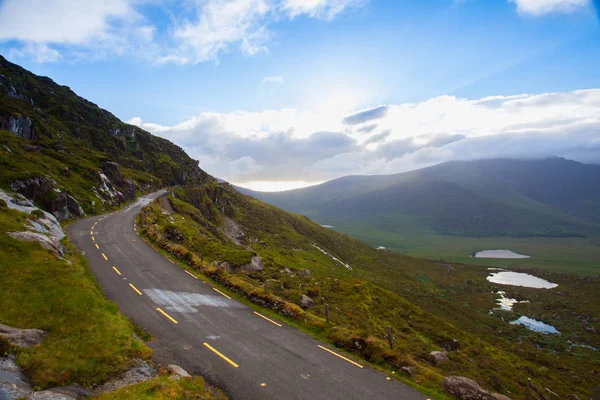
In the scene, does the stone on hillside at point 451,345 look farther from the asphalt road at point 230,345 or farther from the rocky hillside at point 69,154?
the rocky hillside at point 69,154

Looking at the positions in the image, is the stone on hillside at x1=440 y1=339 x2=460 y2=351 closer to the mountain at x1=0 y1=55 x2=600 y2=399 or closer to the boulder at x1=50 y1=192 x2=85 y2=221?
→ the mountain at x1=0 y1=55 x2=600 y2=399

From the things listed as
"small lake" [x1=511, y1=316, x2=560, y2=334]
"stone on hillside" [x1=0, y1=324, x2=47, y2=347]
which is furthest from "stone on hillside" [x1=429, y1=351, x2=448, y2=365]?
"small lake" [x1=511, y1=316, x2=560, y2=334]

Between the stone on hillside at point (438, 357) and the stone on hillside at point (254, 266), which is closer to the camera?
the stone on hillside at point (438, 357)

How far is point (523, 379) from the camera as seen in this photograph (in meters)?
35.1

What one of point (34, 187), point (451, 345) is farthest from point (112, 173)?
point (451, 345)

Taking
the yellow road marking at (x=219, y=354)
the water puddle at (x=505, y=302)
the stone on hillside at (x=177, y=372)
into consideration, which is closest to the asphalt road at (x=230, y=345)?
the yellow road marking at (x=219, y=354)

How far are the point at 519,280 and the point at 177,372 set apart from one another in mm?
187016

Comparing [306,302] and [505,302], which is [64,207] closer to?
[306,302]

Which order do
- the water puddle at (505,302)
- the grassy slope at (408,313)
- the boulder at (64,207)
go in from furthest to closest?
1. the water puddle at (505,302)
2. the boulder at (64,207)
3. the grassy slope at (408,313)

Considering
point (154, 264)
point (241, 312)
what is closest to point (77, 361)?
point (241, 312)

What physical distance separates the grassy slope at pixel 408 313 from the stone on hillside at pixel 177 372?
9.82 metres

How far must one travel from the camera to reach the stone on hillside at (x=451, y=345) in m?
35.3

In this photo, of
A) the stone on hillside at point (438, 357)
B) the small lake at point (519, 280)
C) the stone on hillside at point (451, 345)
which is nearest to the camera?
the stone on hillside at point (438, 357)

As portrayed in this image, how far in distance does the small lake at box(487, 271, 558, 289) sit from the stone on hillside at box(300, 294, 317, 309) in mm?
146808
